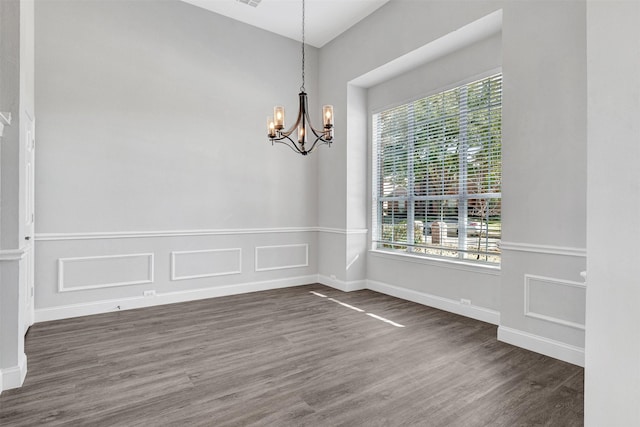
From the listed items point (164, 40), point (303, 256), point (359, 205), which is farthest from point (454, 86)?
point (164, 40)

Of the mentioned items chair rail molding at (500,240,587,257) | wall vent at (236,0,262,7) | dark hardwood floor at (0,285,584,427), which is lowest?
dark hardwood floor at (0,285,584,427)

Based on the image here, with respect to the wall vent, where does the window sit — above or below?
below

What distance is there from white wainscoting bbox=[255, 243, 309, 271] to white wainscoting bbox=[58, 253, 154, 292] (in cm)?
150

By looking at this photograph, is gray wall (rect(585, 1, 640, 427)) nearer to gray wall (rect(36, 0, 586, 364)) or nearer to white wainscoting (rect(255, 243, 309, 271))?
gray wall (rect(36, 0, 586, 364))

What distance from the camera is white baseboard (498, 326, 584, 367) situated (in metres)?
2.79

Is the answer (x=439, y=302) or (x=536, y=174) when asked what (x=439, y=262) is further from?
(x=536, y=174)

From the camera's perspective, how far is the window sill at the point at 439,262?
3762 mm

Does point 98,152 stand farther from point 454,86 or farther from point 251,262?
point 454,86

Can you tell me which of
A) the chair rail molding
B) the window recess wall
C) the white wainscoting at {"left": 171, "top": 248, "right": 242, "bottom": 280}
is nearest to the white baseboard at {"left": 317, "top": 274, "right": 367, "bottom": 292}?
the window recess wall

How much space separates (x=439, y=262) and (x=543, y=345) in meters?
1.46

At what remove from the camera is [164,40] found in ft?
14.5

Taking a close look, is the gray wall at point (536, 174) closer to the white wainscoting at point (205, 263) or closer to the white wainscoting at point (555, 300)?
the white wainscoting at point (555, 300)

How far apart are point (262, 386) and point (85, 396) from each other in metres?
1.16

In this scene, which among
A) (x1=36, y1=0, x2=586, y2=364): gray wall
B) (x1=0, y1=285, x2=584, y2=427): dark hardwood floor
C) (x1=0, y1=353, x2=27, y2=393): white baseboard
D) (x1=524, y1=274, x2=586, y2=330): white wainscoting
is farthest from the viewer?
(x1=36, y1=0, x2=586, y2=364): gray wall
